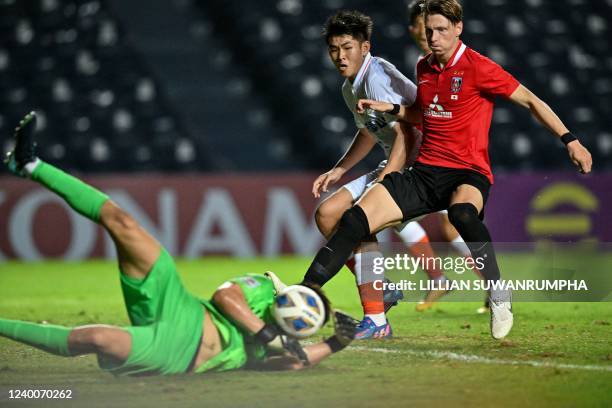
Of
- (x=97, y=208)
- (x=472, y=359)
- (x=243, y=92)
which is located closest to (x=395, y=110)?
(x=472, y=359)

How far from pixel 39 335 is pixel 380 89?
2773mm

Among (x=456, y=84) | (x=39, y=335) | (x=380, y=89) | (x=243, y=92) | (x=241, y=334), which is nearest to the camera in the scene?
(x=39, y=335)

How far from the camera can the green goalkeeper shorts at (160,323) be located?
5340mm

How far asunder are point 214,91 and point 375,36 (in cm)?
260

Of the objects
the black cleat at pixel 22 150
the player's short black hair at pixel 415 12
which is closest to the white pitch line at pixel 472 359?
the black cleat at pixel 22 150

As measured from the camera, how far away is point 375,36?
53.3ft

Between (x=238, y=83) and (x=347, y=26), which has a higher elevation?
(x=238, y=83)

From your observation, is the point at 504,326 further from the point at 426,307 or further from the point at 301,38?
the point at 301,38

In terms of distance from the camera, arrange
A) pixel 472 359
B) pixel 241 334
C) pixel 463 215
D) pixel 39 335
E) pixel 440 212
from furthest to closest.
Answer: pixel 440 212 < pixel 463 215 < pixel 472 359 < pixel 241 334 < pixel 39 335

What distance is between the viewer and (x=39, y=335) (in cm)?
534

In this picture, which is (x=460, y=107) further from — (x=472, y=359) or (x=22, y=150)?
(x=22, y=150)

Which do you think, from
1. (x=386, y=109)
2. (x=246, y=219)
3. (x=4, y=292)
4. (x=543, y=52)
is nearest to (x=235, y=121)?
(x=246, y=219)

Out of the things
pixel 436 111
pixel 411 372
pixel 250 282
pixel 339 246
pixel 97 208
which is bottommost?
pixel 411 372

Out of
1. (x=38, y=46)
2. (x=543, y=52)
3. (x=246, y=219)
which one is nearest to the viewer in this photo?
(x=246, y=219)
